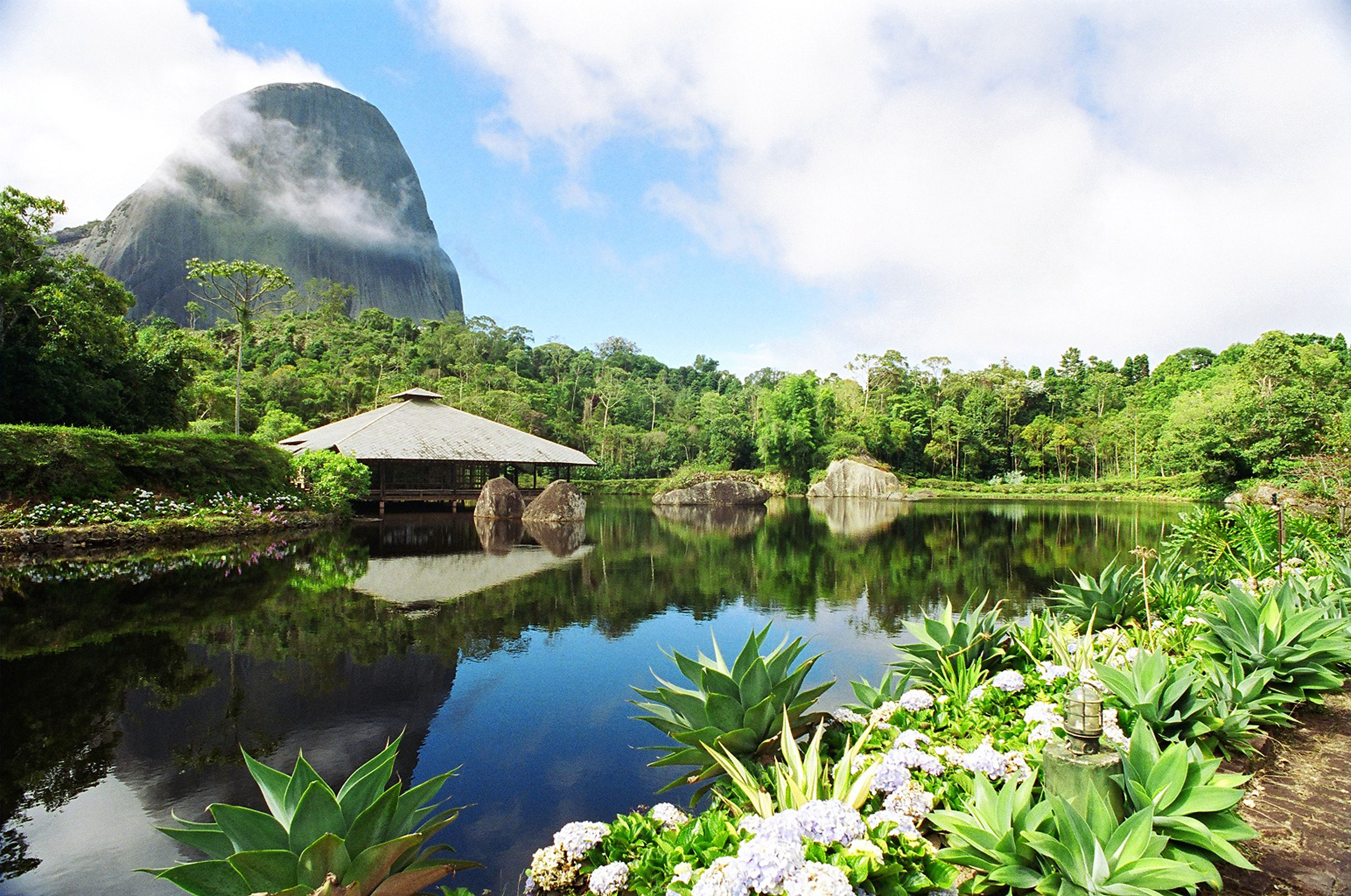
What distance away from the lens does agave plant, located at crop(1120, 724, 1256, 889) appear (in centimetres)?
192

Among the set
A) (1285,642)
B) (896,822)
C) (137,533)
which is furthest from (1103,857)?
(137,533)

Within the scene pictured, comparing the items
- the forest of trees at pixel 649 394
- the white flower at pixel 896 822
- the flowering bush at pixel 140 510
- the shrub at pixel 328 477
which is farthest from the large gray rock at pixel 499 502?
the white flower at pixel 896 822

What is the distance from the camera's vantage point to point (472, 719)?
4586 mm

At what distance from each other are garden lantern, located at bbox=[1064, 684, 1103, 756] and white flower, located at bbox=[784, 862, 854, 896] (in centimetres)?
85

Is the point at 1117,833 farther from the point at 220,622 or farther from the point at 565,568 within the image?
the point at 565,568

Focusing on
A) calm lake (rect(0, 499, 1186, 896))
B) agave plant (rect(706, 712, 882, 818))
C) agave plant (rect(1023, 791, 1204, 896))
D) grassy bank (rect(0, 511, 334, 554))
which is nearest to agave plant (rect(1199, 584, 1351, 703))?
agave plant (rect(1023, 791, 1204, 896))

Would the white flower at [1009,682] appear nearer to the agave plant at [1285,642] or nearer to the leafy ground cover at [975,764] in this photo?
the leafy ground cover at [975,764]

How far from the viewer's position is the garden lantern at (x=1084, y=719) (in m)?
1.97

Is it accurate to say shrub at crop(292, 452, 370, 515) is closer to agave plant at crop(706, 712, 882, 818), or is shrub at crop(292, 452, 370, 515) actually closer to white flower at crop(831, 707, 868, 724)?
white flower at crop(831, 707, 868, 724)

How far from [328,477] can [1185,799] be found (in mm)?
18377

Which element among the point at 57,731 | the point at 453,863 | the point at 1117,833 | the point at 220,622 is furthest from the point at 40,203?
the point at 1117,833

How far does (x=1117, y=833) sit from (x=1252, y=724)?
2019 mm

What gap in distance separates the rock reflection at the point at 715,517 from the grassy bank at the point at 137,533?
1038 cm

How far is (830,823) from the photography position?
1.90 meters
